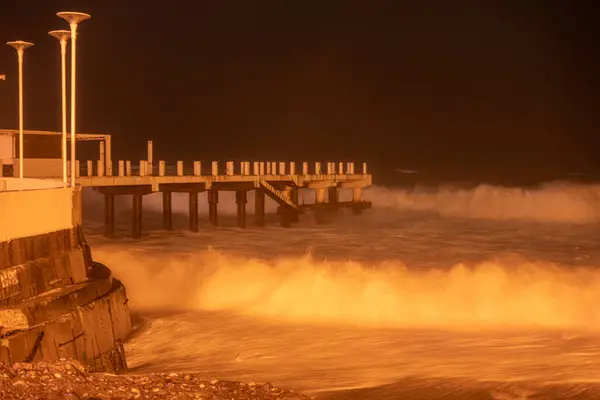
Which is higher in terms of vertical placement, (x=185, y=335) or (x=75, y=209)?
Answer: (x=75, y=209)

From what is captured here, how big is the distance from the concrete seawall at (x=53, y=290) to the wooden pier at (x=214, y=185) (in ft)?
48.3

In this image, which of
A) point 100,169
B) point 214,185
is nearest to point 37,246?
point 100,169

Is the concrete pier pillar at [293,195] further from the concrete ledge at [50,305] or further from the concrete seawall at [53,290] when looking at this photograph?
the concrete ledge at [50,305]

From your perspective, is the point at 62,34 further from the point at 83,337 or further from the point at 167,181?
the point at 167,181

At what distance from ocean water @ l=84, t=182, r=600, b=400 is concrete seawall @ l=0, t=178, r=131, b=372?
62.4 inches

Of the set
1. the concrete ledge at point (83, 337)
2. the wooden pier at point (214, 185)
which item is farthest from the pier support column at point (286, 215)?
the concrete ledge at point (83, 337)

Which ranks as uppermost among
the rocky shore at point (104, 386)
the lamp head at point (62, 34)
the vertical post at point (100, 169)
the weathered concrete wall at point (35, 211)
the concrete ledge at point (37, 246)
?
the lamp head at point (62, 34)

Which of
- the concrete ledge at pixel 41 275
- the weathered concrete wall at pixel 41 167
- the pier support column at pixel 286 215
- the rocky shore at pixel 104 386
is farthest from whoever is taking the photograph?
the pier support column at pixel 286 215

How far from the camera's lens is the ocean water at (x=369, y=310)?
1366 centimetres

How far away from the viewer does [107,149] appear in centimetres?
3525

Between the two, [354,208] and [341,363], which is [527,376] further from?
[354,208]

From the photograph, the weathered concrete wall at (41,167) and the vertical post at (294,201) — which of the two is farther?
the vertical post at (294,201)

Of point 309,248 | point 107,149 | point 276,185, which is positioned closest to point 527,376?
point 309,248

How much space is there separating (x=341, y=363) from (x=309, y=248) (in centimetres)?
2107
